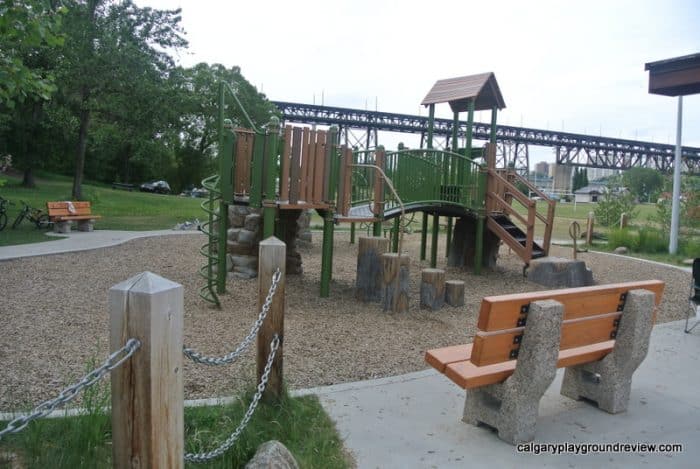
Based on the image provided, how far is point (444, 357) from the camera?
148 inches

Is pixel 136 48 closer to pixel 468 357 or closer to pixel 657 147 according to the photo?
pixel 468 357

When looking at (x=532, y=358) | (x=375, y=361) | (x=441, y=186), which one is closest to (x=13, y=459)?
(x=532, y=358)

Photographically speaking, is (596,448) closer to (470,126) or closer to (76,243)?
(470,126)

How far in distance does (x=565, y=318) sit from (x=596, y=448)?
0.81 m

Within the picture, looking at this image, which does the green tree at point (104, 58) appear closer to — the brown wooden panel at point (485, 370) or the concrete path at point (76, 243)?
the concrete path at point (76, 243)

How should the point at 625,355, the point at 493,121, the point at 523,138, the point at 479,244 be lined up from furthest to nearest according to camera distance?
1. the point at 523,138
2. the point at 493,121
3. the point at 479,244
4. the point at 625,355

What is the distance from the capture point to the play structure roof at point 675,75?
690cm

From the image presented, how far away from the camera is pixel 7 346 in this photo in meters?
5.16

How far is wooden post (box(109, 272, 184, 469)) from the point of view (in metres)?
1.88

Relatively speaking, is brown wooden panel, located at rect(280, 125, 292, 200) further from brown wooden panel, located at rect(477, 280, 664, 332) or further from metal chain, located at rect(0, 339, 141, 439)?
metal chain, located at rect(0, 339, 141, 439)

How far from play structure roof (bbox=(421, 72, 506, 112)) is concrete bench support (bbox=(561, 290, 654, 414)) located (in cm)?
828

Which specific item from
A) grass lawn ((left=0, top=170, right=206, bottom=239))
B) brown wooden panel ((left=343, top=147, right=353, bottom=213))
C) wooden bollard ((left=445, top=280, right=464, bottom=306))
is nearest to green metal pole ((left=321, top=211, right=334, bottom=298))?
brown wooden panel ((left=343, top=147, right=353, bottom=213))

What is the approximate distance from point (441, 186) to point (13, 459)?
9039 mm

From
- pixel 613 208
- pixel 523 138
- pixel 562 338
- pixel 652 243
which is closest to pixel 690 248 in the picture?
pixel 652 243
